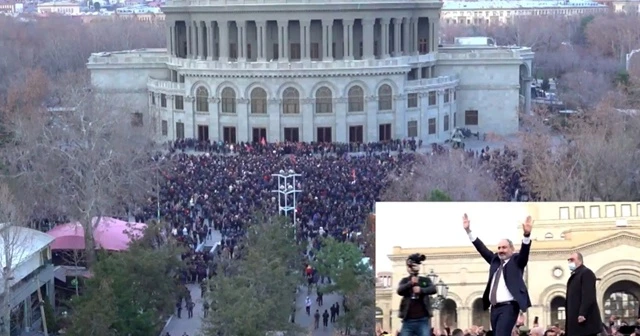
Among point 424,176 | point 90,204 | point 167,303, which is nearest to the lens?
point 167,303

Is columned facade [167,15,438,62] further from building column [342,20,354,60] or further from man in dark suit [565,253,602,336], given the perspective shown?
man in dark suit [565,253,602,336]

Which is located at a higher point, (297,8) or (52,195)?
(297,8)

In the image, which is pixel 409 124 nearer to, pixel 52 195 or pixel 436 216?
pixel 52 195

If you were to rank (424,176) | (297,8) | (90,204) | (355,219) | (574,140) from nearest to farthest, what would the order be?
(90,204)
(355,219)
(424,176)
(574,140)
(297,8)

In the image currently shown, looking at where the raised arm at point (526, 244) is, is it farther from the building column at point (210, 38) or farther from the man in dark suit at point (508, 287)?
the building column at point (210, 38)

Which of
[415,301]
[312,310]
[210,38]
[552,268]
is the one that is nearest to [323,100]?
[210,38]

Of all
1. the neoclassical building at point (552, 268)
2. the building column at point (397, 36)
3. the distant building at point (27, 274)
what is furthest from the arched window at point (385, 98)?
the neoclassical building at point (552, 268)

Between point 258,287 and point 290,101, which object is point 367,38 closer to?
point 290,101

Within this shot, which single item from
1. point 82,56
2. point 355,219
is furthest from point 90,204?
point 82,56
